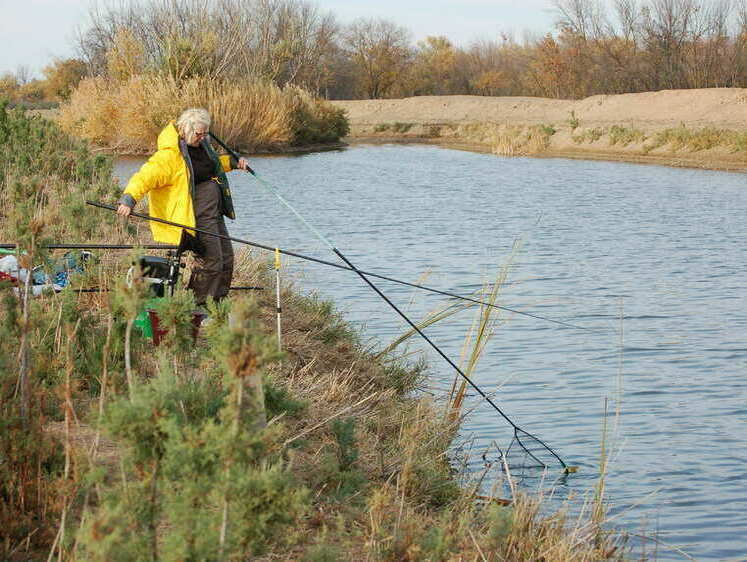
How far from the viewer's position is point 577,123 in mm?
38500

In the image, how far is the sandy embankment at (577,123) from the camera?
32.1m

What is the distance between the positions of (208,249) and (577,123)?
32.8 meters

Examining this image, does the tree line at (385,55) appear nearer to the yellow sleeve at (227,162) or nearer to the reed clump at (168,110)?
the reed clump at (168,110)

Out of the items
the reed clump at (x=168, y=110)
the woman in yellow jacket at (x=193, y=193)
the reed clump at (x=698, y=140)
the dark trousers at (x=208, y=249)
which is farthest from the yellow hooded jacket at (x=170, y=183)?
the reed clump at (x=168, y=110)

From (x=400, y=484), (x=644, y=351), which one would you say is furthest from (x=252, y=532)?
(x=644, y=351)

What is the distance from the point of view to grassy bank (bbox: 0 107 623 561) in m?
3.33

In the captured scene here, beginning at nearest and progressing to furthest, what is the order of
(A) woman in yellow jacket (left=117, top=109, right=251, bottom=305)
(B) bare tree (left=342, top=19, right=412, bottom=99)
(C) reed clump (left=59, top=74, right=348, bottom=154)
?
(A) woman in yellow jacket (left=117, top=109, right=251, bottom=305) → (C) reed clump (left=59, top=74, right=348, bottom=154) → (B) bare tree (left=342, top=19, right=412, bottom=99)

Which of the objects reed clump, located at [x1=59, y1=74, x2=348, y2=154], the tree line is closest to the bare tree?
the tree line

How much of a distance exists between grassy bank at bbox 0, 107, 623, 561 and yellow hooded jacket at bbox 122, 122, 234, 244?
750 mm

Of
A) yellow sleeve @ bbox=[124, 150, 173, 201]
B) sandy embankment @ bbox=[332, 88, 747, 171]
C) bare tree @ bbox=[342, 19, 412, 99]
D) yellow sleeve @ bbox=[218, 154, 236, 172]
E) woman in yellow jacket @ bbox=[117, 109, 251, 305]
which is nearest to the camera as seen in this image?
yellow sleeve @ bbox=[124, 150, 173, 201]

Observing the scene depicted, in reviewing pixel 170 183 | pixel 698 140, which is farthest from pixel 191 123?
pixel 698 140

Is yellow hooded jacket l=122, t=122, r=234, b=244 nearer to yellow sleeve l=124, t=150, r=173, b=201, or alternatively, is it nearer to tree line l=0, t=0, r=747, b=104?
yellow sleeve l=124, t=150, r=173, b=201

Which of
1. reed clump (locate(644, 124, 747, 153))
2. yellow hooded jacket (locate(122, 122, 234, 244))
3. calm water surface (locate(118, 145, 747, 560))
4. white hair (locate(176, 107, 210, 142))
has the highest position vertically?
white hair (locate(176, 107, 210, 142))

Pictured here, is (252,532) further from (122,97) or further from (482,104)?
(482,104)
